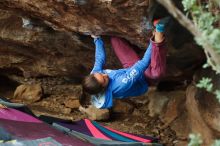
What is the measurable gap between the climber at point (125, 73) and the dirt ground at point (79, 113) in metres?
1.53

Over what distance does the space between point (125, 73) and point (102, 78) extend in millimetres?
226

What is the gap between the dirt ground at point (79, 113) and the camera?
5.60 m

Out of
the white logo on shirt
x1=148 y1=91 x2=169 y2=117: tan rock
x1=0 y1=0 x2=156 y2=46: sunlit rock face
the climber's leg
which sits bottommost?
x1=148 y1=91 x2=169 y2=117: tan rock

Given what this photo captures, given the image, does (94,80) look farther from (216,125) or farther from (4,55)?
(4,55)

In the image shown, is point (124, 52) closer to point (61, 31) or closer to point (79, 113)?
point (61, 31)

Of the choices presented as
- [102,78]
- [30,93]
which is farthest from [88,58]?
[30,93]

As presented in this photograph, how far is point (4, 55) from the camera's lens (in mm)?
6336

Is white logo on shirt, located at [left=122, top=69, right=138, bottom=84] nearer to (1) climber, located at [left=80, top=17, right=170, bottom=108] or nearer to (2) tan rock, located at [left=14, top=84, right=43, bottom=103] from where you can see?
(1) climber, located at [left=80, top=17, right=170, bottom=108]

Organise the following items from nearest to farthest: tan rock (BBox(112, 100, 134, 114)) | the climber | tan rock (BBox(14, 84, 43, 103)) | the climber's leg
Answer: the climber < the climber's leg < tan rock (BBox(112, 100, 134, 114)) < tan rock (BBox(14, 84, 43, 103))

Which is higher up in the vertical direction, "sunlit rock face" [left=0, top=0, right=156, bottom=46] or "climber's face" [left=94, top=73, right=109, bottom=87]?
"sunlit rock face" [left=0, top=0, right=156, bottom=46]

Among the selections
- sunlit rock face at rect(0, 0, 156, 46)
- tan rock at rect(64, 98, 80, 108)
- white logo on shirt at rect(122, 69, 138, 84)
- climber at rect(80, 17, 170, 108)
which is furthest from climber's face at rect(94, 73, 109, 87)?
tan rock at rect(64, 98, 80, 108)

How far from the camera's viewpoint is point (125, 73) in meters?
3.98

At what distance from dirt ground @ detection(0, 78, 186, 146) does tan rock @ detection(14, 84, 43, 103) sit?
0.27 feet

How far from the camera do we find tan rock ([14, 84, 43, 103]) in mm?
6690
